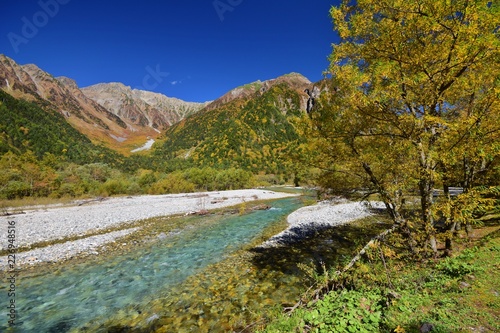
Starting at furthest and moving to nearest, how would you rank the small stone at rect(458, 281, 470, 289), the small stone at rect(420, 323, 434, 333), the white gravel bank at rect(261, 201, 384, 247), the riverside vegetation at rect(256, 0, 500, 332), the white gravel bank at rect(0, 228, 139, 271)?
1. the white gravel bank at rect(261, 201, 384, 247)
2. the white gravel bank at rect(0, 228, 139, 271)
3. the small stone at rect(458, 281, 470, 289)
4. the riverside vegetation at rect(256, 0, 500, 332)
5. the small stone at rect(420, 323, 434, 333)

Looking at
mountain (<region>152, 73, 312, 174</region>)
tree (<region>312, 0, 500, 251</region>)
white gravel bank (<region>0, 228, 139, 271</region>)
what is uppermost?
mountain (<region>152, 73, 312, 174</region>)

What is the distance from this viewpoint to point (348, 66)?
785 centimetres

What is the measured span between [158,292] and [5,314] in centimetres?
571

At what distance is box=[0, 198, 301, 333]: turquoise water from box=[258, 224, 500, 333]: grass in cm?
718

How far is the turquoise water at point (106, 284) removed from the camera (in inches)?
370

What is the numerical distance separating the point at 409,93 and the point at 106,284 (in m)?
15.2

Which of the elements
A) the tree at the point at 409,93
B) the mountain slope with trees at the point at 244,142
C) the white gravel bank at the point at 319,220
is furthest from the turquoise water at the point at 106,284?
the mountain slope with trees at the point at 244,142

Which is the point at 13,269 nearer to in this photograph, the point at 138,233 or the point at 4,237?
the point at 138,233

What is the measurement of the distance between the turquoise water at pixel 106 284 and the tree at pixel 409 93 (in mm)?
10134

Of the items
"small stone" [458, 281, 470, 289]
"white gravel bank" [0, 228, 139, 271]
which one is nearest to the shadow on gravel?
"small stone" [458, 281, 470, 289]

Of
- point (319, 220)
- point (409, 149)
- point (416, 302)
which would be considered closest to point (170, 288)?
point (416, 302)

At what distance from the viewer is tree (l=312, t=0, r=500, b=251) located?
249 inches

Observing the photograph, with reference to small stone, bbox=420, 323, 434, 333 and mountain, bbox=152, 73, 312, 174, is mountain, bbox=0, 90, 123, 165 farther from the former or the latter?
small stone, bbox=420, 323, 434, 333

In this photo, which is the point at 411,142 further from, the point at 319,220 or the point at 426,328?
the point at 319,220
